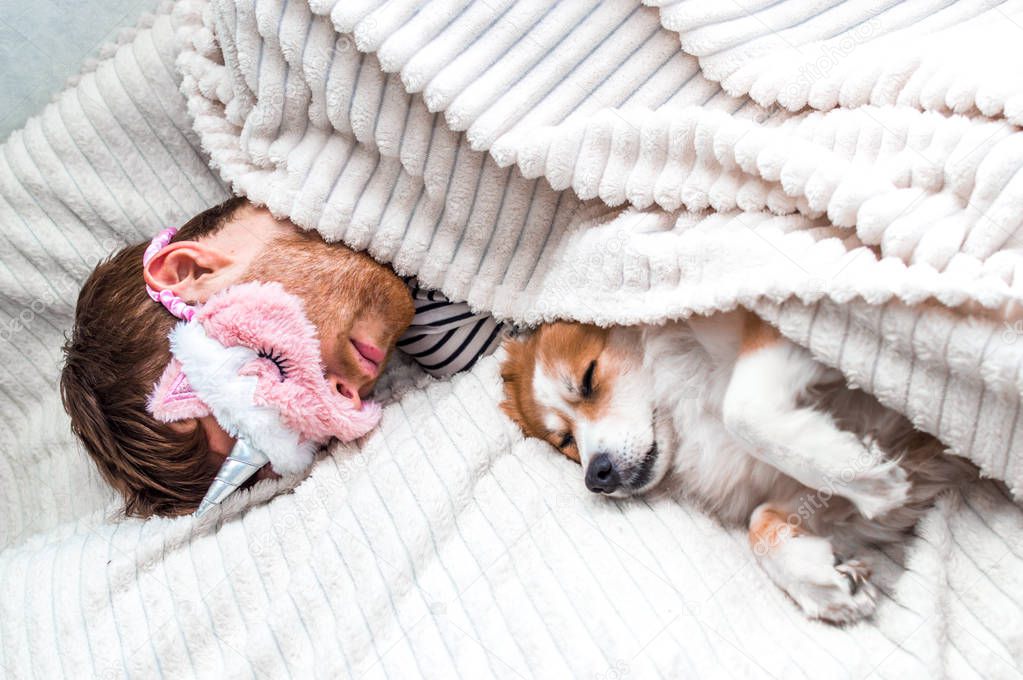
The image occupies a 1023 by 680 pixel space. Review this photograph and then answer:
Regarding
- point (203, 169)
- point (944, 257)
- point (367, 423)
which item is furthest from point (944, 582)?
point (203, 169)

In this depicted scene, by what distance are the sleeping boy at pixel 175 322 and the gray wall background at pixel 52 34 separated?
0.68 metres

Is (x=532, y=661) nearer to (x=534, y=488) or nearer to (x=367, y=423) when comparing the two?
(x=534, y=488)

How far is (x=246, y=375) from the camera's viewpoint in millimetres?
1638

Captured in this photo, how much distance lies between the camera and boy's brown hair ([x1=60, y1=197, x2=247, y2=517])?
66.5 inches

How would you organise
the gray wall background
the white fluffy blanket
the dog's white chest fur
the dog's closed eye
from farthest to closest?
the gray wall background → the dog's closed eye → the dog's white chest fur → the white fluffy blanket

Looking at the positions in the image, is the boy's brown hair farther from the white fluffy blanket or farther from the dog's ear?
the dog's ear

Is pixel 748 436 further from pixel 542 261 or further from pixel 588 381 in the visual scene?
pixel 542 261

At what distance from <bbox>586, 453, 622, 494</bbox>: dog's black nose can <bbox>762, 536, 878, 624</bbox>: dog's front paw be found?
312 millimetres

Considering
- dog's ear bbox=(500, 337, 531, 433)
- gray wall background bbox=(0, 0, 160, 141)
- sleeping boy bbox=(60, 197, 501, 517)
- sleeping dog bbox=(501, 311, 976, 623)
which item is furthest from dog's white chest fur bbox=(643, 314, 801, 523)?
gray wall background bbox=(0, 0, 160, 141)

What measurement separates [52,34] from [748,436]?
2010mm

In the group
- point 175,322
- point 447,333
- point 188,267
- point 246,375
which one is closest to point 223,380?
point 246,375

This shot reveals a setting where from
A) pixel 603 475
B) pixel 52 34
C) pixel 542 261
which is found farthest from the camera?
pixel 52 34

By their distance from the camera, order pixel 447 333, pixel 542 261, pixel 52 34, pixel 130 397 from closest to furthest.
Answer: pixel 130 397, pixel 542 261, pixel 447 333, pixel 52 34

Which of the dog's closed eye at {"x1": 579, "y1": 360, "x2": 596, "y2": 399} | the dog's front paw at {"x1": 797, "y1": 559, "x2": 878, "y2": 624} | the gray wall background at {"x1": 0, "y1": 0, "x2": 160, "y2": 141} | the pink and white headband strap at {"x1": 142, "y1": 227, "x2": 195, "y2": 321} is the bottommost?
the dog's front paw at {"x1": 797, "y1": 559, "x2": 878, "y2": 624}
